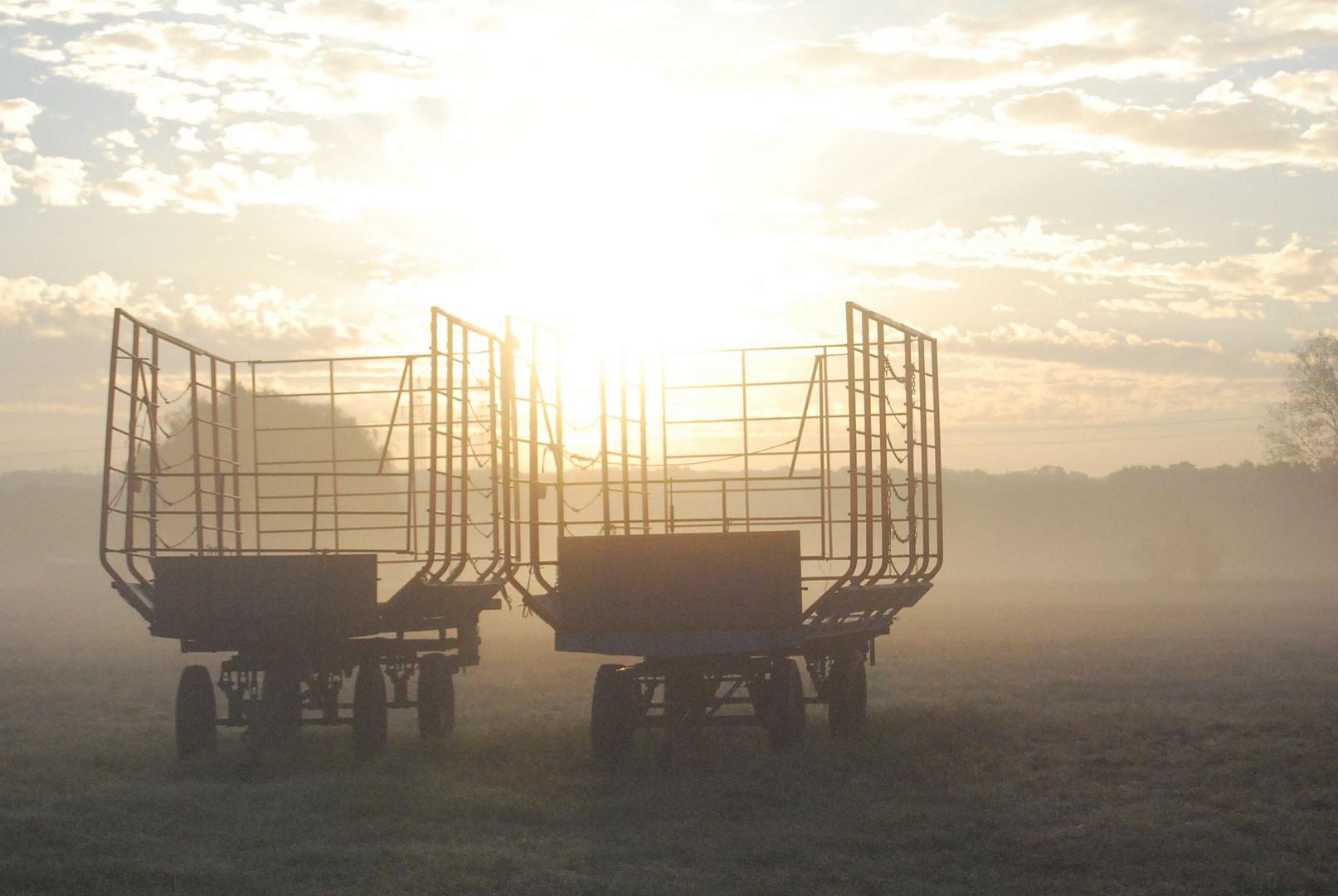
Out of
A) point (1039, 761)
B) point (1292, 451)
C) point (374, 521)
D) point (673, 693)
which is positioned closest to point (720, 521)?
point (673, 693)

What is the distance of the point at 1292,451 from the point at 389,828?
68.4 m

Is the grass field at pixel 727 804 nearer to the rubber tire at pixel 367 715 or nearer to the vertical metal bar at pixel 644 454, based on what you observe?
the rubber tire at pixel 367 715

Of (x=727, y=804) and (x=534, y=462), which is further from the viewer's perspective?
(x=534, y=462)

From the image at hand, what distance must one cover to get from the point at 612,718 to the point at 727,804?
2.25 meters

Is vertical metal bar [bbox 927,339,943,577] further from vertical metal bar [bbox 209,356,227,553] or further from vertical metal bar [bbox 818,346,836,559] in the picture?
vertical metal bar [bbox 209,356,227,553]

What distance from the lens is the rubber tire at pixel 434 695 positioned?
50.1 ft

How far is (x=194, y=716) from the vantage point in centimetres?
1440

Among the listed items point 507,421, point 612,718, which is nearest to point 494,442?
point 507,421

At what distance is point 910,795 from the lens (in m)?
11.5

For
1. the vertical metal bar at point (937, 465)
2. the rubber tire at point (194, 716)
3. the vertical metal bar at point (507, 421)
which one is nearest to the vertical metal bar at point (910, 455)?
the vertical metal bar at point (937, 465)

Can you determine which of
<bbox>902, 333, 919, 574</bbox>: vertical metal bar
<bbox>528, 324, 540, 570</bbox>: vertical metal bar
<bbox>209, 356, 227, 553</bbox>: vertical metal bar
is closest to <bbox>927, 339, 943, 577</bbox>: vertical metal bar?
<bbox>902, 333, 919, 574</bbox>: vertical metal bar

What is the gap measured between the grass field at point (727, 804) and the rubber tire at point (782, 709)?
0.65 feet

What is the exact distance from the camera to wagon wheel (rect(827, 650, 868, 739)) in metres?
15.5

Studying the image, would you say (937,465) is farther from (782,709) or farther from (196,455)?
(196,455)
